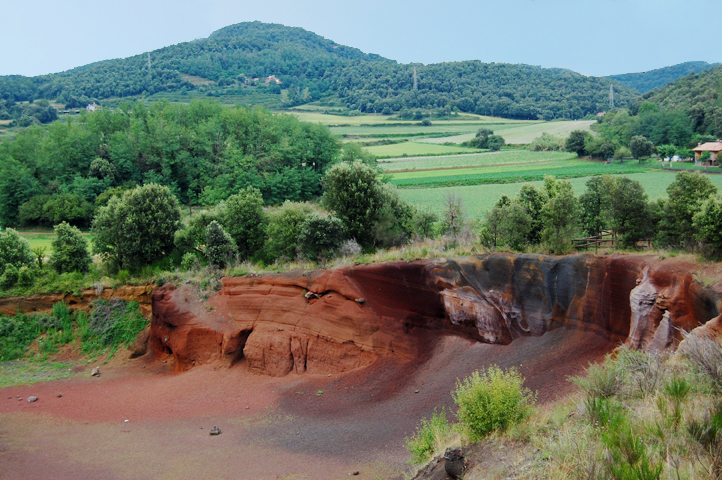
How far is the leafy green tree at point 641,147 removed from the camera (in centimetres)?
5753

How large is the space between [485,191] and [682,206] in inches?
1221

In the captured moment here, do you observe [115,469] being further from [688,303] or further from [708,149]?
[708,149]

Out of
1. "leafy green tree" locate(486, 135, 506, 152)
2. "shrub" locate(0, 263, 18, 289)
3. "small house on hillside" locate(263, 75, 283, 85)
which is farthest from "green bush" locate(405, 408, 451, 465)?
"small house on hillside" locate(263, 75, 283, 85)

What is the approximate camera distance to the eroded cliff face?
16094mm

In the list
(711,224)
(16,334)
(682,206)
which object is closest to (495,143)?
(682,206)

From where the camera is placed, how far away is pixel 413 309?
21609 mm

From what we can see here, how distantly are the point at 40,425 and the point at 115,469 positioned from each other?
602 cm

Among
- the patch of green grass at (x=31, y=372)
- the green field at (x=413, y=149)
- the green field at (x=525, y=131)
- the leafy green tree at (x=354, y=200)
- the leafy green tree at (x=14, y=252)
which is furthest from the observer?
the green field at (x=525, y=131)

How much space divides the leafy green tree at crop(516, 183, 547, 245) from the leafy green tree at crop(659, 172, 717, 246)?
467 cm

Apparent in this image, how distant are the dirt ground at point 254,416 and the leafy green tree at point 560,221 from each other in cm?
402

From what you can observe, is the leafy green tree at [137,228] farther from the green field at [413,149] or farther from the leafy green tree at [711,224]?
the green field at [413,149]

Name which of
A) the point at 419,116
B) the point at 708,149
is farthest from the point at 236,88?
the point at 708,149

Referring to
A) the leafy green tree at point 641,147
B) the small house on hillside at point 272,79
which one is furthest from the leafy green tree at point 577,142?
the small house on hillside at point 272,79

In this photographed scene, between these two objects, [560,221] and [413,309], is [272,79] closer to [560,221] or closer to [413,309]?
[413,309]
